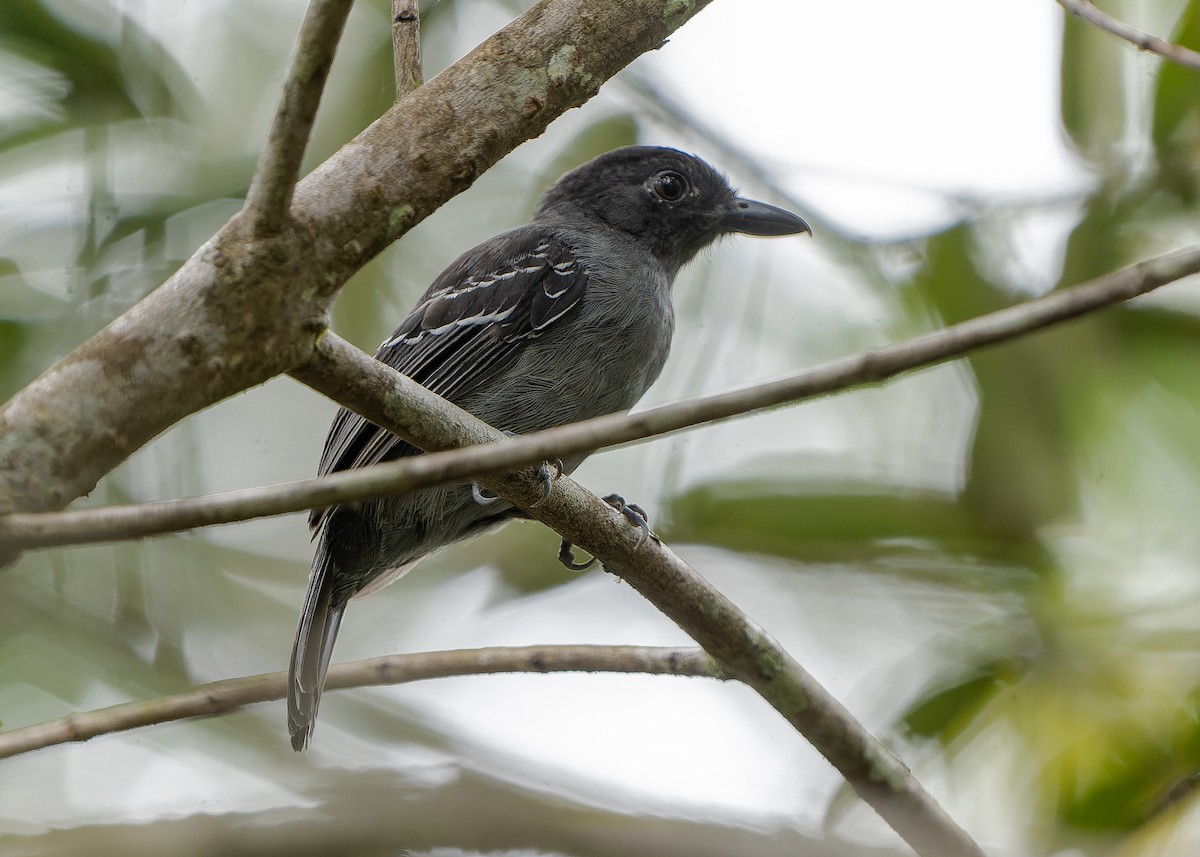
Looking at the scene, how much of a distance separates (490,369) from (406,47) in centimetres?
129

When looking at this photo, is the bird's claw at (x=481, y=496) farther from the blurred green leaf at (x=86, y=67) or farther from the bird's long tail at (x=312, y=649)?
the blurred green leaf at (x=86, y=67)

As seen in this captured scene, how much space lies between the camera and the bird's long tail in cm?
405

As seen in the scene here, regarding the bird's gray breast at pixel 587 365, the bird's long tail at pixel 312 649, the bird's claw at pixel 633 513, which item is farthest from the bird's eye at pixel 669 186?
the bird's long tail at pixel 312 649

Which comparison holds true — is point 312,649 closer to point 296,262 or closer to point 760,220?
point 296,262

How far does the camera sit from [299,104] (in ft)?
7.09

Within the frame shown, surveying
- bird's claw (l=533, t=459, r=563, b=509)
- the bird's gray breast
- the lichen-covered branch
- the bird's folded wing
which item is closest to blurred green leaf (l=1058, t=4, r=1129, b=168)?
the bird's gray breast

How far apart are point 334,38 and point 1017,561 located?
404cm

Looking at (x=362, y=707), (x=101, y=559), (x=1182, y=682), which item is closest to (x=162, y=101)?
(x=101, y=559)

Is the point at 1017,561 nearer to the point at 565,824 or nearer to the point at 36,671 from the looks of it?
the point at 565,824

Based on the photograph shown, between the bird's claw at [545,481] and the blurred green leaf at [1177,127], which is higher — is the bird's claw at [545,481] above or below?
below

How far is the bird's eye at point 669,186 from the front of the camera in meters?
5.39

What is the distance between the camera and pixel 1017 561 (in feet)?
17.1

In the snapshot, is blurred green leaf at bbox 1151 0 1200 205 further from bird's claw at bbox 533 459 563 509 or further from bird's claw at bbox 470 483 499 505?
bird's claw at bbox 533 459 563 509

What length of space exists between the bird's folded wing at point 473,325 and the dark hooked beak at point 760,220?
962mm
